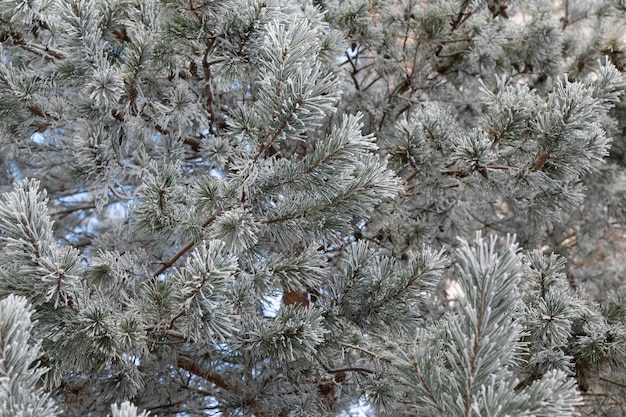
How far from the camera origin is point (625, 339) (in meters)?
1.89

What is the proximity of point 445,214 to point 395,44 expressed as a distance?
837mm

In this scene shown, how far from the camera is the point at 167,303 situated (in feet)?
5.18

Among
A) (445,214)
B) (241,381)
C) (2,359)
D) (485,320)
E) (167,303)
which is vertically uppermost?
(485,320)

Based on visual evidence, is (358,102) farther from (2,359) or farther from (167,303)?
(2,359)

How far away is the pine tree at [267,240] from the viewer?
127 cm

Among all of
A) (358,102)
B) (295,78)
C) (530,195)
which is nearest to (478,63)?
(358,102)

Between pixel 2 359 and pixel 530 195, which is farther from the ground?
pixel 2 359

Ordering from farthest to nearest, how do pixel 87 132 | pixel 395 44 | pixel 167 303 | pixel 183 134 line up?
pixel 395 44 < pixel 183 134 < pixel 87 132 < pixel 167 303

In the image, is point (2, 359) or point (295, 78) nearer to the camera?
point (2, 359)

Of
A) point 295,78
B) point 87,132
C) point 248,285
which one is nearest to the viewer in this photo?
point 295,78

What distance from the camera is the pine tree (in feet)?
4.16

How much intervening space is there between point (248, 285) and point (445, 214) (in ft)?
4.34

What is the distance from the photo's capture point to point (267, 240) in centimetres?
179

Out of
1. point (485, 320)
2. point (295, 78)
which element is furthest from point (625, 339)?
point (295, 78)
